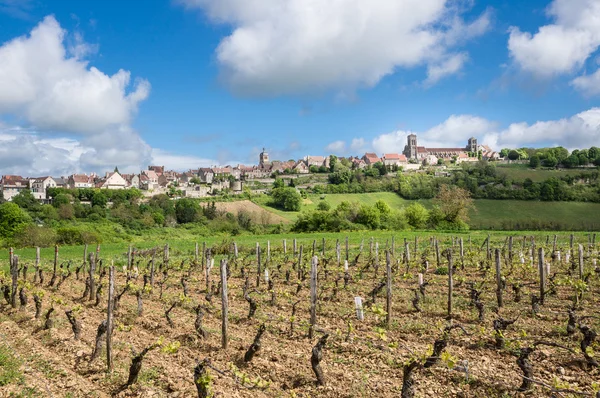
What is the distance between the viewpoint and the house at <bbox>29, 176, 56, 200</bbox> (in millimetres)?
116963

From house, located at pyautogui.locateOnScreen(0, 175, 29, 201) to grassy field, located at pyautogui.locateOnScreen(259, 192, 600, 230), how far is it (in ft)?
248

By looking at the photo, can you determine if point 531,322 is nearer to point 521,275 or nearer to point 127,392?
point 521,275

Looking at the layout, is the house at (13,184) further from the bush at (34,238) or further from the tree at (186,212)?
the bush at (34,238)

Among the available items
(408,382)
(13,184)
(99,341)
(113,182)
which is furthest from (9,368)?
(13,184)

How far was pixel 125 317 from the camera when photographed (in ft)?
43.0

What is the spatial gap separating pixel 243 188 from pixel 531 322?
338ft

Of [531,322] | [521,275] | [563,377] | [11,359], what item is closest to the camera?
[563,377]

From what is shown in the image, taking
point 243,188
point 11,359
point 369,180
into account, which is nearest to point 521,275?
point 11,359

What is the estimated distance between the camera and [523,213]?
7575cm

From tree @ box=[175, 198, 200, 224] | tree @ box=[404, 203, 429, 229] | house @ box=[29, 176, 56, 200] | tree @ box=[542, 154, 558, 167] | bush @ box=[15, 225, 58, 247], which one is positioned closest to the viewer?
bush @ box=[15, 225, 58, 247]

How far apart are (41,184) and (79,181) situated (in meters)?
11.5

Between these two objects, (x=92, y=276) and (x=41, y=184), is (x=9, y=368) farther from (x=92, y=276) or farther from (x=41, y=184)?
(x=41, y=184)

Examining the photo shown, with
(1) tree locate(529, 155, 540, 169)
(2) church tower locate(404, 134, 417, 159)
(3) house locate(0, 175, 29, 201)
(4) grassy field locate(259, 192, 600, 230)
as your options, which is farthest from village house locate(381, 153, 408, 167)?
(3) house locate(0, 175, 29, 201)

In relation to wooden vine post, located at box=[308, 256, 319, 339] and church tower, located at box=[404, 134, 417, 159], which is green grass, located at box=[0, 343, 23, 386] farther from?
church tower, located at box=[404, 134, 417, 159]
